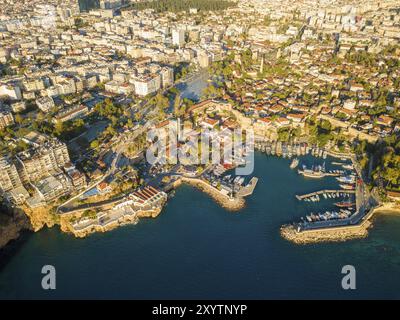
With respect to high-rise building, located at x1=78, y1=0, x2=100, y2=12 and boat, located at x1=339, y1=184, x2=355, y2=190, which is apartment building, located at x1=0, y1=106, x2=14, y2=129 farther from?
high-rise building, located at x1=78, y1=0, x2=100, y2=12

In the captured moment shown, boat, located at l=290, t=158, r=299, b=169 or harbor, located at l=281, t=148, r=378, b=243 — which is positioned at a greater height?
boat, located at l=290, t=158, r=299, b=169

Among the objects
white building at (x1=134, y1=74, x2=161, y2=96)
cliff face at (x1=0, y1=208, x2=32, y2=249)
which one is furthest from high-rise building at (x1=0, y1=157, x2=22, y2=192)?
white building at (x1=134, y1=74, x2=161, y2=96)

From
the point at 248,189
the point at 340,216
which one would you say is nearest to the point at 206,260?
the point at 248,189

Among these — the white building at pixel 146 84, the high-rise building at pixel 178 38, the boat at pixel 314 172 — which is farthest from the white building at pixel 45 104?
the high-rise building at pixel 178 38

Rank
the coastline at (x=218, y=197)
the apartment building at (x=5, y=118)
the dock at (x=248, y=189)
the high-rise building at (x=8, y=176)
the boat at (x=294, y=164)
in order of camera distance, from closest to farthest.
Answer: the high-rise building at (x=8, y=176) < the coastline at (x=218, y=197) < the dock at (x=248, y=189) < the boat at (x=294, y=164) < the apartment building at (x=5, y=118)

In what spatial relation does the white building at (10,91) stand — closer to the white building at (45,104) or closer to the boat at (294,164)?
the white building at (45,104)

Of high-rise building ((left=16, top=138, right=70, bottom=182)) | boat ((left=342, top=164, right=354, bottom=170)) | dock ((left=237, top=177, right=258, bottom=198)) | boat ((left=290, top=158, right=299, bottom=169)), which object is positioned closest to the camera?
high-rise building ((left=16, top=138, right=70, bottom=182))

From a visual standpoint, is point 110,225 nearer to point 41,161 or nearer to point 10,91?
point 41,161

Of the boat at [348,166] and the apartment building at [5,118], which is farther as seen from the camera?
the apartment building at [5,118]
